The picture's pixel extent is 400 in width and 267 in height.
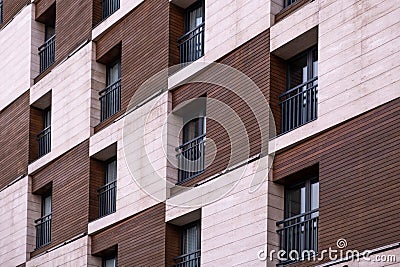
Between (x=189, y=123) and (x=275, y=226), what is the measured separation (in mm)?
4966

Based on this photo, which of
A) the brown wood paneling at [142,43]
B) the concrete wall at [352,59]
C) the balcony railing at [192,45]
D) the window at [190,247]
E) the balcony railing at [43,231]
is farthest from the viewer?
the balcony railing at [43,231]

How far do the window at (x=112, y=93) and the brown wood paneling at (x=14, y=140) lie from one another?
4133 mm

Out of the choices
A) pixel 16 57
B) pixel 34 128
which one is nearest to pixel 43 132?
pixel 34 128

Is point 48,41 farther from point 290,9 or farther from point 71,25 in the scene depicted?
point 290,9

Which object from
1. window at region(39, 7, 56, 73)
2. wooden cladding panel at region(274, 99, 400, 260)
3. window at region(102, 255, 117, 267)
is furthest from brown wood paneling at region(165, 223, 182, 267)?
window at region(39, 7, 56, 73)

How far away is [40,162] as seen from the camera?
32.0m

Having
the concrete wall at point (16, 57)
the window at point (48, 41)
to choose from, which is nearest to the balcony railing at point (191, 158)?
the window at point (48, 41)

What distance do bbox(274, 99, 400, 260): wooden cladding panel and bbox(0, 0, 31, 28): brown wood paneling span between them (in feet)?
53.1

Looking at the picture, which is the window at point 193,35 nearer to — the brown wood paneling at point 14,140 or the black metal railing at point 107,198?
the black metal railing at point 107,198

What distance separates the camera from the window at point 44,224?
31500mm

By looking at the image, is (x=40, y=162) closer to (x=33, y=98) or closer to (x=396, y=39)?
(x=33, y=98)

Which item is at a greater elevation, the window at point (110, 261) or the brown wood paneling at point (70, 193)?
the brown wood paneling at point (70, 193)

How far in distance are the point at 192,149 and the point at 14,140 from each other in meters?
9.69

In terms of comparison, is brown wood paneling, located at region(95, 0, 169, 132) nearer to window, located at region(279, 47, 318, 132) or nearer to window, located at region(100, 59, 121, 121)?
window, located at region(100, 59, 121, 121)
